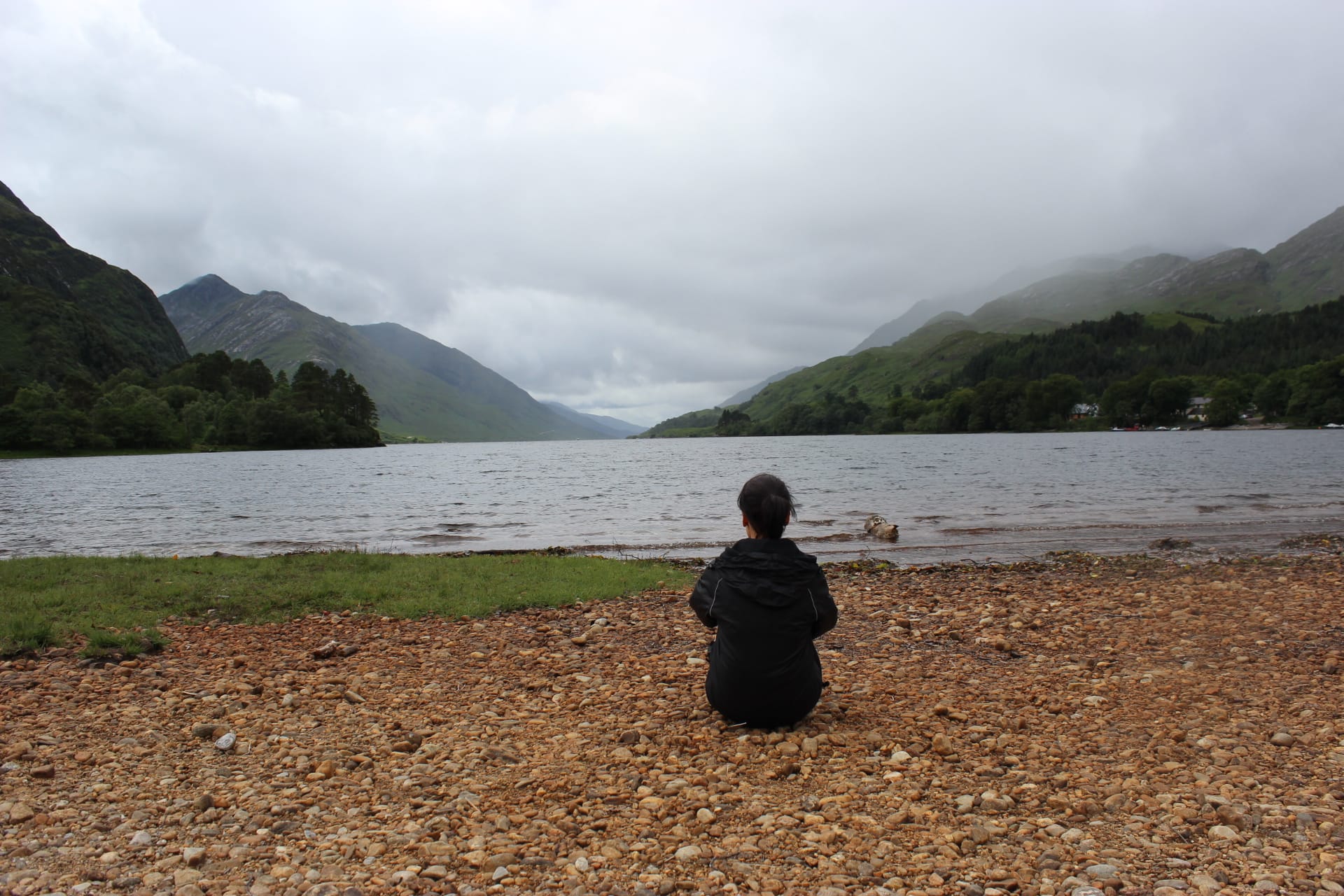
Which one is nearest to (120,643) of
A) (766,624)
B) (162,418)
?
(766,624)

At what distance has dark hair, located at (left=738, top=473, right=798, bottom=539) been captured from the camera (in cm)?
762

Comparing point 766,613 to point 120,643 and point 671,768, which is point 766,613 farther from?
point 120,643

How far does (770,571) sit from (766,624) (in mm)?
563

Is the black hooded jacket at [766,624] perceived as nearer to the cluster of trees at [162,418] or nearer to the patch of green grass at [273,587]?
the patch of green grass at [273,587]

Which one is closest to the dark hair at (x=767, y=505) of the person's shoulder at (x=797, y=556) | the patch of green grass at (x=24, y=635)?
the person's shoulder at (x=797, y=556)

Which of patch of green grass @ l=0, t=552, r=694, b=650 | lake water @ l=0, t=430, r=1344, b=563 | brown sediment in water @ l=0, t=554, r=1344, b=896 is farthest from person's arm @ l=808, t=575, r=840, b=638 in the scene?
lake water @ l=0, t=430, r=1344, b=563

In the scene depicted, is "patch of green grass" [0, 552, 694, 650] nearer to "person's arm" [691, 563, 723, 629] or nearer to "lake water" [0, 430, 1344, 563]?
"lake water" [0, 430, 1344, 563]

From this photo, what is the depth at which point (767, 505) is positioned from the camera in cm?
762

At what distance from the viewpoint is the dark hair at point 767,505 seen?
25.0ft

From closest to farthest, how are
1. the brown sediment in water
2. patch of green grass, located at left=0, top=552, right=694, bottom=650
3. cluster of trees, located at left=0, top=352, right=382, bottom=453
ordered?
the brown sediment in water < patch of green grass, located at left=0, top=552, right=694, bottom=650 < cluster of trees, located at left=0, top=352, right=382, bottom=453

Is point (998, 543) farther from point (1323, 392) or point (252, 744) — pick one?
point (1323, 392)

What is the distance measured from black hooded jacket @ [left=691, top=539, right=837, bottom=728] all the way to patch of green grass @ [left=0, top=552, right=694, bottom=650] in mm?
8538

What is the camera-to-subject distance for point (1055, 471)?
218 ft

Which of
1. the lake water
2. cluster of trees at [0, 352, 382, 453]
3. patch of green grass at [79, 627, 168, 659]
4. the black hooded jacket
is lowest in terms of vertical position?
the lake water
